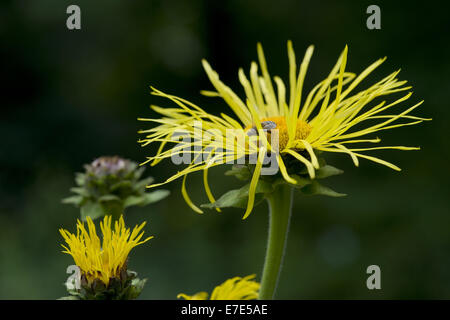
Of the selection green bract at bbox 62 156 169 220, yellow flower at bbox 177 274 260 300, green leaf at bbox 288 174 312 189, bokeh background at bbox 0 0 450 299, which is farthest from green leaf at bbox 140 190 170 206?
bokeh background at bbox 0 0 450 299

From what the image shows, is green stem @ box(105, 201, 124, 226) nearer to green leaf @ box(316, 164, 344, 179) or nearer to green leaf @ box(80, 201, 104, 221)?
green leaf @ box(80, 201, 104, 221)

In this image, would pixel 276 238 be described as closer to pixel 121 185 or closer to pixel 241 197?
pixel 241 197

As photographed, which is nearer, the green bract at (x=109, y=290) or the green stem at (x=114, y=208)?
the green bract at (x=109, y=290)

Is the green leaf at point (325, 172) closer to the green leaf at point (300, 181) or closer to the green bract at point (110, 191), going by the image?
the green leaf at point (300, 181)

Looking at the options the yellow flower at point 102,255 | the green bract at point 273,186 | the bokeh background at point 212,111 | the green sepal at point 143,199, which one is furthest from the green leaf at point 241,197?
the bokeh background at point 212,111

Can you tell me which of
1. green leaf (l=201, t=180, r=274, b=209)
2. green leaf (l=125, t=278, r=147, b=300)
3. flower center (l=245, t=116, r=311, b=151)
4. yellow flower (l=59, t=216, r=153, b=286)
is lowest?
green leaf (l=125, t=278, r=147, b=300)

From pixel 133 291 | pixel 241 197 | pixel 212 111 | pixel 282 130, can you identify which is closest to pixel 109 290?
pixel 133 291
